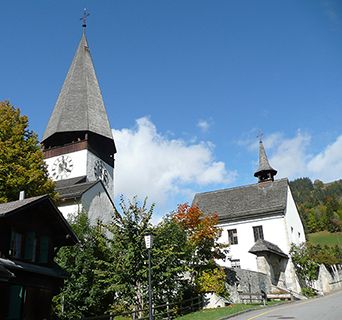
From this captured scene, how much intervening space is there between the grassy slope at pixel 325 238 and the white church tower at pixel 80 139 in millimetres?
62208

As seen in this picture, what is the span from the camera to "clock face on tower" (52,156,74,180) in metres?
44.3

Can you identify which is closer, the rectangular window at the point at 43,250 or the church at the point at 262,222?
the rectangular window at the point at 43,250

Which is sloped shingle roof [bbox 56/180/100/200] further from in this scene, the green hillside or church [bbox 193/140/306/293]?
the green hillside

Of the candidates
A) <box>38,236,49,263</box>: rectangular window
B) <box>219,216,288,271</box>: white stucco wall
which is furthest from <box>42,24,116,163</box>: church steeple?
<box>38,236,49,263</box>: rectangular window

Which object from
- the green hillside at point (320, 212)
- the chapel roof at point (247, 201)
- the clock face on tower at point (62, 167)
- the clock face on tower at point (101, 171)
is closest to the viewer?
the chapel roof at point (247, 201)

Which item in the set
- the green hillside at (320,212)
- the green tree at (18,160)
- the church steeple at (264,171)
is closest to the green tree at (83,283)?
the green tree at (18,160)

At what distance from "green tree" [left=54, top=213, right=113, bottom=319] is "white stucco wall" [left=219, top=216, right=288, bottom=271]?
18.4m

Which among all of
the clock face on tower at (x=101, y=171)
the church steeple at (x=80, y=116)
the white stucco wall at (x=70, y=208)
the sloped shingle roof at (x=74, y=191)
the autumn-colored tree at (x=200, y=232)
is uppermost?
the church steeple at (x=80, y=116)

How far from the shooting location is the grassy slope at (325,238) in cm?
9200

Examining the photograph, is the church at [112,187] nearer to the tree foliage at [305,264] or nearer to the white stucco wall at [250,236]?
the white stucco wall at [250,236]

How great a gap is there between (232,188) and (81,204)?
23.1 metres

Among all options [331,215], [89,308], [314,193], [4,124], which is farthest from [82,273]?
[314,193]

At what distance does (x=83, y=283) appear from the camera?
24.4 metres

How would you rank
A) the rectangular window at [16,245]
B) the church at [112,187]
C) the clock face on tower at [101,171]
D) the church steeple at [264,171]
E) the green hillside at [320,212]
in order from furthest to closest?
1. the green hillside at [320,212]
2. the church steeple at [264,171]
3. the clock face on tower at [101,171]
4. the church at [112,187]
5. the rectangular window at [16,245]
